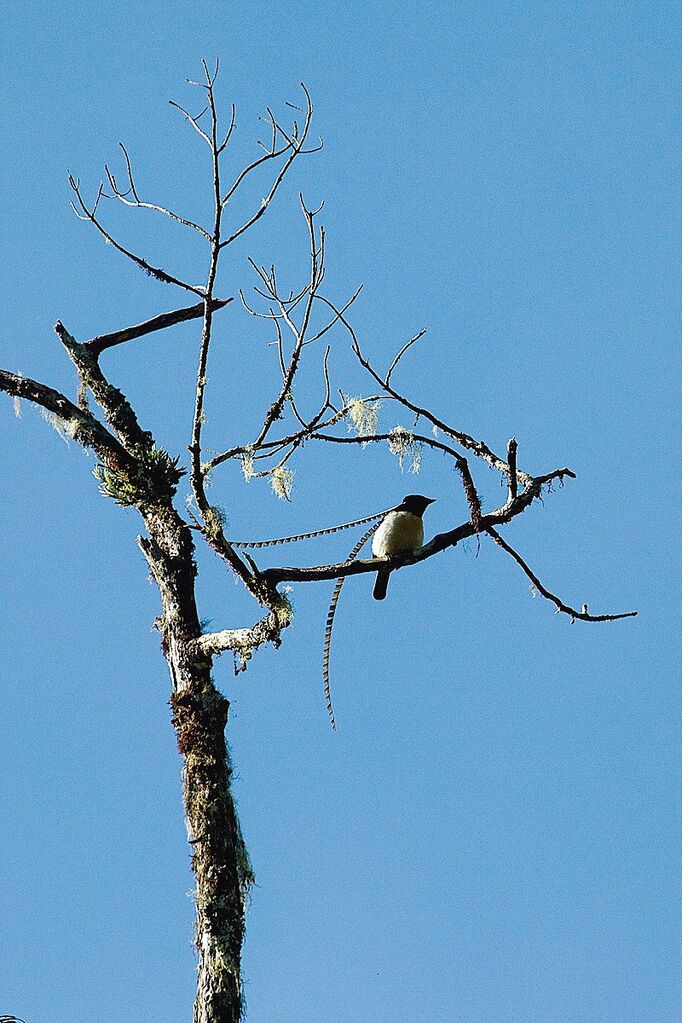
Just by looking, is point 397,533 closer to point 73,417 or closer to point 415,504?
point 415,504

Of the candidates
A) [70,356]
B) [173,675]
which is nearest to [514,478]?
[173,675]

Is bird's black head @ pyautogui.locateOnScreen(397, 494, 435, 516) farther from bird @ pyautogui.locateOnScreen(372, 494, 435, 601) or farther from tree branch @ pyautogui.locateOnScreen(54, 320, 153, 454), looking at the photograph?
tree branch @ pyautogui.locateOnScreen(54, 320, 153, 454)

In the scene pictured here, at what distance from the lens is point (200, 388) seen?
4141 mm

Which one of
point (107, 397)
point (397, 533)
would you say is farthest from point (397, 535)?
point (107, 397)

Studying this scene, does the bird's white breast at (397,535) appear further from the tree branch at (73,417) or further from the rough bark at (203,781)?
the tree branch at (73,417)

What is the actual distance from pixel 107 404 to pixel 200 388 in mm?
1200

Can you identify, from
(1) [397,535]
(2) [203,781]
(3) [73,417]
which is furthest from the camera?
(1) [397,535]

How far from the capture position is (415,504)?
5695mm

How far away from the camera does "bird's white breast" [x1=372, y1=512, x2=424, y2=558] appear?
17.6 ft

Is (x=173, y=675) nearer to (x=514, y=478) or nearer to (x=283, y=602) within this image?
(x=283, y=602)

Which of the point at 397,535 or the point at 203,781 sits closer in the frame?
the point at 203,781

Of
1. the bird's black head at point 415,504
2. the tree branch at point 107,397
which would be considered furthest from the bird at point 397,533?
the tree branch at point 107,397

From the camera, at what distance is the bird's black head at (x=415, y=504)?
18.4ft

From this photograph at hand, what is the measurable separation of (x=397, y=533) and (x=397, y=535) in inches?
0.5
